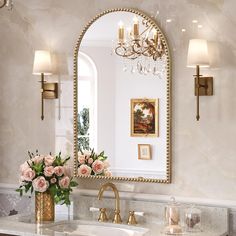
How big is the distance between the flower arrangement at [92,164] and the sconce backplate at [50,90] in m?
0.44

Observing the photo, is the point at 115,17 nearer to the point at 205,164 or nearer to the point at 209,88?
the point at 209,88

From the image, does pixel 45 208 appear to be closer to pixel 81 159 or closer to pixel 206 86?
pixel 81 159

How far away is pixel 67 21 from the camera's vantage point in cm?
423

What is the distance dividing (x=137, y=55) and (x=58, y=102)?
72 centimetres

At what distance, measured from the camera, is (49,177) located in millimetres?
3902

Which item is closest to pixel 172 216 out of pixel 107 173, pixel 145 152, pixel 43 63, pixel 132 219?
pixel 132 219

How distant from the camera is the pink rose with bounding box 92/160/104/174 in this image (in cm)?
406

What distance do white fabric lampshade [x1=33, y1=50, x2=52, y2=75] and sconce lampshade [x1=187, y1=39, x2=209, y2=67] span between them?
1.04 metres

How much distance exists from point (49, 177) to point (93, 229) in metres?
0.42

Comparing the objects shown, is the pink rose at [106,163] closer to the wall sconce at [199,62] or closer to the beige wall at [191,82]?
the beige wall at [191,82]

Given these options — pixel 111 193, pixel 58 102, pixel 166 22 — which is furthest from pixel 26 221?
pixel 166 22

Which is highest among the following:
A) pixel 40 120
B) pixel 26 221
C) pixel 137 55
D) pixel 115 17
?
pixel 115 17

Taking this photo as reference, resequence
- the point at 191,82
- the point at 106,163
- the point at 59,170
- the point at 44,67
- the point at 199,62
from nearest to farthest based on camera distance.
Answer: the point at 199,62
the point at 191,82
the point at 59,170
the point at 106,163
the point at 44,67

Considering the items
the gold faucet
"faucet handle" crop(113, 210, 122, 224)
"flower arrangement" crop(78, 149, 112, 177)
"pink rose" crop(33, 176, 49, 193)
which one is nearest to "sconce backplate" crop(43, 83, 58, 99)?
"flower arrangement" crop(78, 149, 112, 177)
